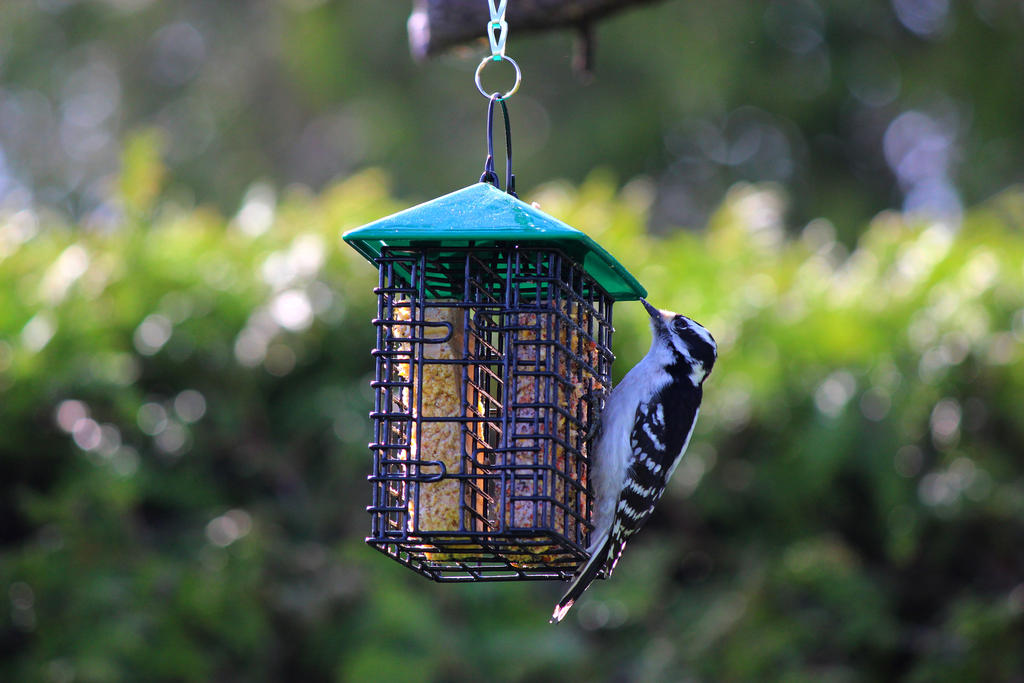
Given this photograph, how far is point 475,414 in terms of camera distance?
16.3ft

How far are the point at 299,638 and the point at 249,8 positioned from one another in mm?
13636

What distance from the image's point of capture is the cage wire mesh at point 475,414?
4684mm

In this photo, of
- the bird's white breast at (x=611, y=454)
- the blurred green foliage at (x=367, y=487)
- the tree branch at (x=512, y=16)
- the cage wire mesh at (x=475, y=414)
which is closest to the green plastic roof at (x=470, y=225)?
the cage wire mesh at (x=475, y=414)

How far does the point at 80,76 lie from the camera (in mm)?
18641

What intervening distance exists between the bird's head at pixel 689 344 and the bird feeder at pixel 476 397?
0.83 m

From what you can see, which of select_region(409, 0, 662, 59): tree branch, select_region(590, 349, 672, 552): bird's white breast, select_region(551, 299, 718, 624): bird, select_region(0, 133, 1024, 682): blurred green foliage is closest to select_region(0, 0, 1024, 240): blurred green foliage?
select_region(0, 133, 1024, 682): blurred green foliage

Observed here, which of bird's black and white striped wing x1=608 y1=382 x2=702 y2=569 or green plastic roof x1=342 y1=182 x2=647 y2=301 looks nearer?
green plastic roof x1=342 y1=182 x2=647 y2=301

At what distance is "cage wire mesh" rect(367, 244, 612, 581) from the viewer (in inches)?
184

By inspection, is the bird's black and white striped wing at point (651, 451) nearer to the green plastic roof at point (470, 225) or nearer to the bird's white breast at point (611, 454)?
the bird's white breast at point (611, 454)

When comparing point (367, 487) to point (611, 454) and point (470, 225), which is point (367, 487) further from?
point (470, 225)

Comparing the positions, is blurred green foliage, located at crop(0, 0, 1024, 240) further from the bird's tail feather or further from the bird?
the bird's tail feather

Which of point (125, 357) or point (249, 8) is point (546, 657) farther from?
point (249, 8)

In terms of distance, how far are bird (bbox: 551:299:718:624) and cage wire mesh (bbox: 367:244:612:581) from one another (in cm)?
34

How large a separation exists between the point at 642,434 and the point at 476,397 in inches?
36.7
